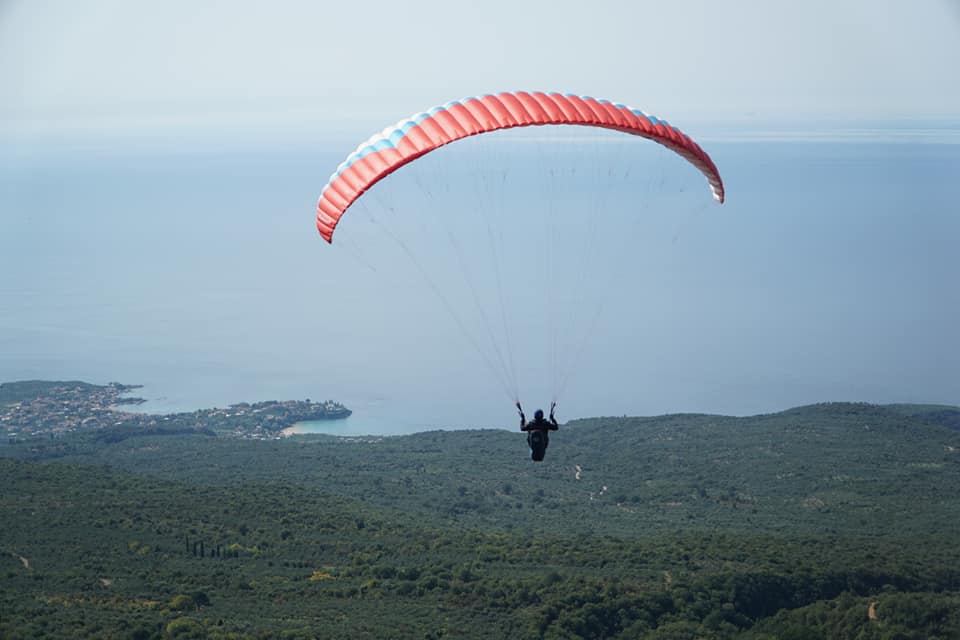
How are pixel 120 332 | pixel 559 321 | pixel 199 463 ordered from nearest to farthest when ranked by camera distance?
pixel 199 463 < pixel 120 332 < pixel 559 321

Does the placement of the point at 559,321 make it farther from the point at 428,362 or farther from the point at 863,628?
the point at 863,628

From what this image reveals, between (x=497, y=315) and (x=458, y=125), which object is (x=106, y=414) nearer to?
(x=497, y=315)

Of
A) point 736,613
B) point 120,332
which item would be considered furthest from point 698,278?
point 736,613

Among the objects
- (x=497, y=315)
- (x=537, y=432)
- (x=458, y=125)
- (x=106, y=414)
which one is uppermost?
(x=497, y=315)

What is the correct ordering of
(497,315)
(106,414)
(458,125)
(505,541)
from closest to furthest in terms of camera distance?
(458,125) → (505,541) → (106,414) → (497,315)

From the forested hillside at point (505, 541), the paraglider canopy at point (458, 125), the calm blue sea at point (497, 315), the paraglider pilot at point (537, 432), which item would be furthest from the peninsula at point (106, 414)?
the paraglider pilot at point (537, 432)

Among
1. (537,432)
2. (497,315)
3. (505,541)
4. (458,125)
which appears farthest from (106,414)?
(458,125)

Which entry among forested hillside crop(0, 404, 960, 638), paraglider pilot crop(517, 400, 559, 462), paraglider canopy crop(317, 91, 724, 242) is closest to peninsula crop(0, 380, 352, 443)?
forested hillside crop(0, 404, 960, 638)

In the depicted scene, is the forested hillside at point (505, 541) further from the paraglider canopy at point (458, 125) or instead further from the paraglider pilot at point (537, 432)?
the paraglider canopy at point (458, 125)

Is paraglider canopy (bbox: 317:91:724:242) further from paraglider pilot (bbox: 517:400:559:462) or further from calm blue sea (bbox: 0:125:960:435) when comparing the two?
calm blue sea (bbox: 0:125:960:435)
